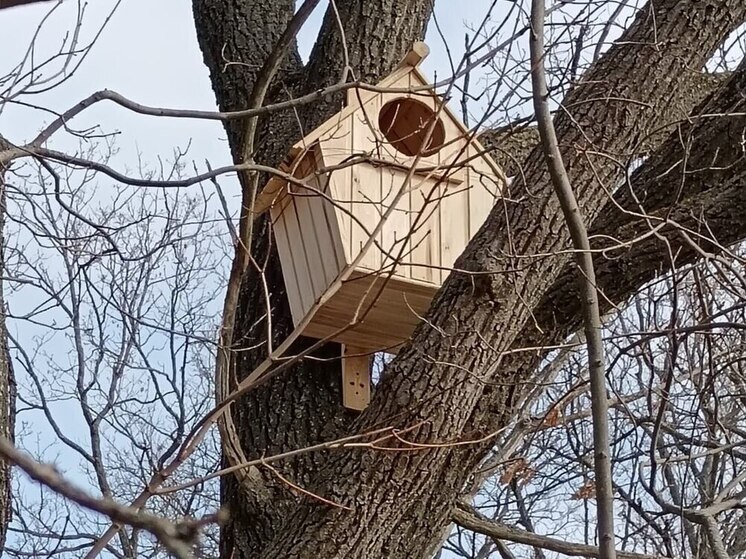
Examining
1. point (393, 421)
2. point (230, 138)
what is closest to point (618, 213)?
point (393, 421)

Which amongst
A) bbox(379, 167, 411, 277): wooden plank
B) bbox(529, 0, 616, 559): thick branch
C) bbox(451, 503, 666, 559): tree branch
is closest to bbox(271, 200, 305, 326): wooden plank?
bbox(379, 167, 411, 277): wooden plank

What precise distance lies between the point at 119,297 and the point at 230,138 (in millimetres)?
3386

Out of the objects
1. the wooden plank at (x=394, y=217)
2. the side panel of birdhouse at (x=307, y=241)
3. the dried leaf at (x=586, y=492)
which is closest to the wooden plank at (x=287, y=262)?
the side panel of birdhouse at (x=307, y=241)

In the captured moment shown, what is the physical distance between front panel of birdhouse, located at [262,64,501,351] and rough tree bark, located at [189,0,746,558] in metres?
0.15

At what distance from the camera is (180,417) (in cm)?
650

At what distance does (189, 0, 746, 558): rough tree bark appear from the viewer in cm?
197

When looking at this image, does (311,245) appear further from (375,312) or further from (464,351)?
(464,351)

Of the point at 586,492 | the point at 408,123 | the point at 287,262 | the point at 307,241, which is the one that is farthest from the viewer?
the point at 586,492

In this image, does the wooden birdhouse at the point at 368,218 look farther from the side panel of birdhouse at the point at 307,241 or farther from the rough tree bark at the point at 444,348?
the rough tree bark at the point at 444,348

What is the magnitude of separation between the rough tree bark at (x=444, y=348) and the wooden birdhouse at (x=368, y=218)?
118mm

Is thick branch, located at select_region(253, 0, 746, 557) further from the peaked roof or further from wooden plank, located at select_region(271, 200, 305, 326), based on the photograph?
wooden plank, located at select_region(271, 200, 305, 326)

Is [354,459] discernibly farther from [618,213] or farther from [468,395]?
[618,213]

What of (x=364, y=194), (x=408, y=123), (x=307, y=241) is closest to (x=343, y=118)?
(x=364, y=194)

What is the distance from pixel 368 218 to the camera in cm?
237
